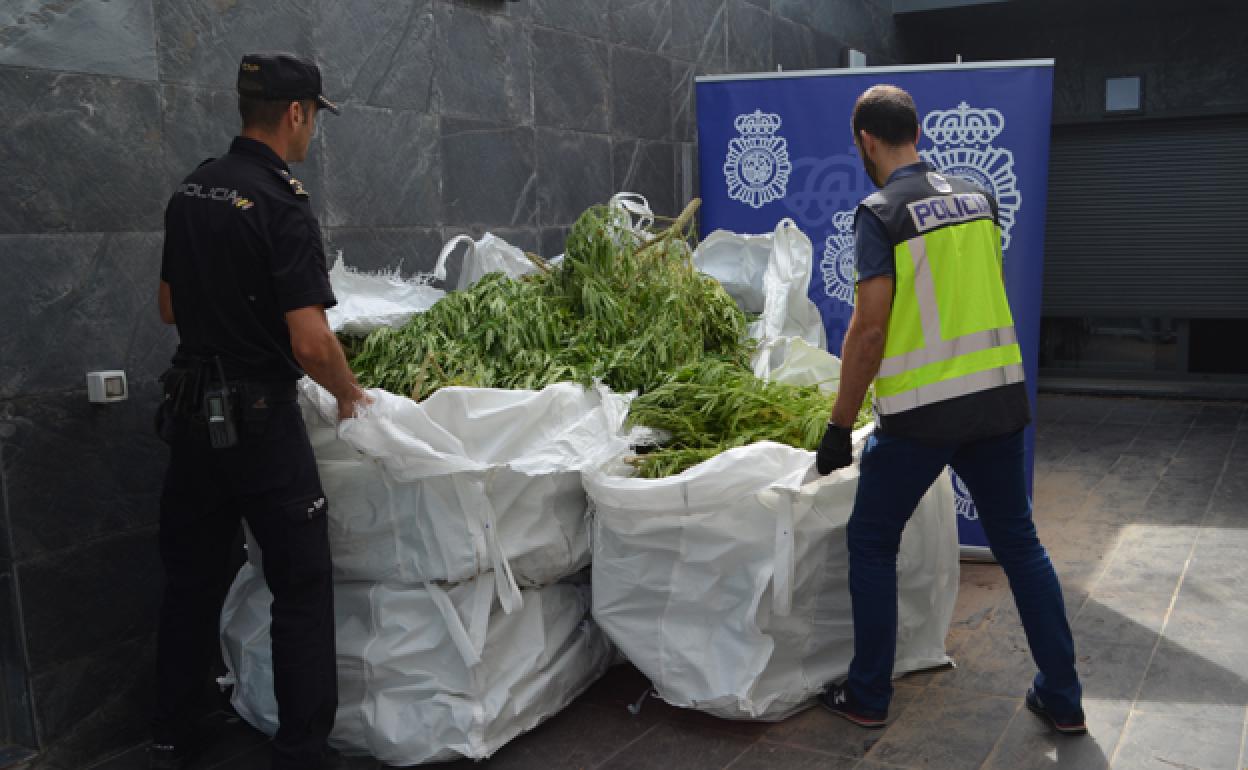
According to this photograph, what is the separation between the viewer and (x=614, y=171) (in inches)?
224

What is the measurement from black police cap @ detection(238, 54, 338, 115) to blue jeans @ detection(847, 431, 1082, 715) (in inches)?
74.8

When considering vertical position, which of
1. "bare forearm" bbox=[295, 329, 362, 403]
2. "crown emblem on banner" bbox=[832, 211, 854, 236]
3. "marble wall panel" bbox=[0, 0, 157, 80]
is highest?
"marble wall panel" bbox=[0, 0, 157, 80]

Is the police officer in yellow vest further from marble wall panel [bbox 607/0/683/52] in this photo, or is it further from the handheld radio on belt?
marble wall panel [bbox 607/0/683/52]

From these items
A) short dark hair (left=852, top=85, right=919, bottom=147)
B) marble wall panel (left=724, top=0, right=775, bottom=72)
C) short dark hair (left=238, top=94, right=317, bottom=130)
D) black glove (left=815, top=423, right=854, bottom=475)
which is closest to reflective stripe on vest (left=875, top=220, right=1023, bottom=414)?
black glove (left=815, top=423, right=854, bottom=475)

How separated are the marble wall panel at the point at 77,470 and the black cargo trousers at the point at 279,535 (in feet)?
0.84

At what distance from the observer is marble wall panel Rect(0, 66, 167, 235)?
3051 mm

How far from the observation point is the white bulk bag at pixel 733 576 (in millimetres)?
3238

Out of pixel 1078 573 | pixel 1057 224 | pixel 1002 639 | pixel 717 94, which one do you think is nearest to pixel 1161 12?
pixel 1057 224

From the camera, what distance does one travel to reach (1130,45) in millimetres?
9094

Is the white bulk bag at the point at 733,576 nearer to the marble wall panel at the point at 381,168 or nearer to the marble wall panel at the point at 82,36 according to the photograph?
the marble wall panel at the point at 381,168

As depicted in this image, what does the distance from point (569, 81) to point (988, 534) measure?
304cm

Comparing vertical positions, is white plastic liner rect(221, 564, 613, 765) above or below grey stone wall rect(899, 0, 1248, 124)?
below

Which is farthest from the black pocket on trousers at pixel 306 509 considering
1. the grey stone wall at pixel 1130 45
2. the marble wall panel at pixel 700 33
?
the grey stone wall at pixel 1130 45

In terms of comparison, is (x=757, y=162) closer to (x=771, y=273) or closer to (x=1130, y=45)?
(x=771, y=273)
